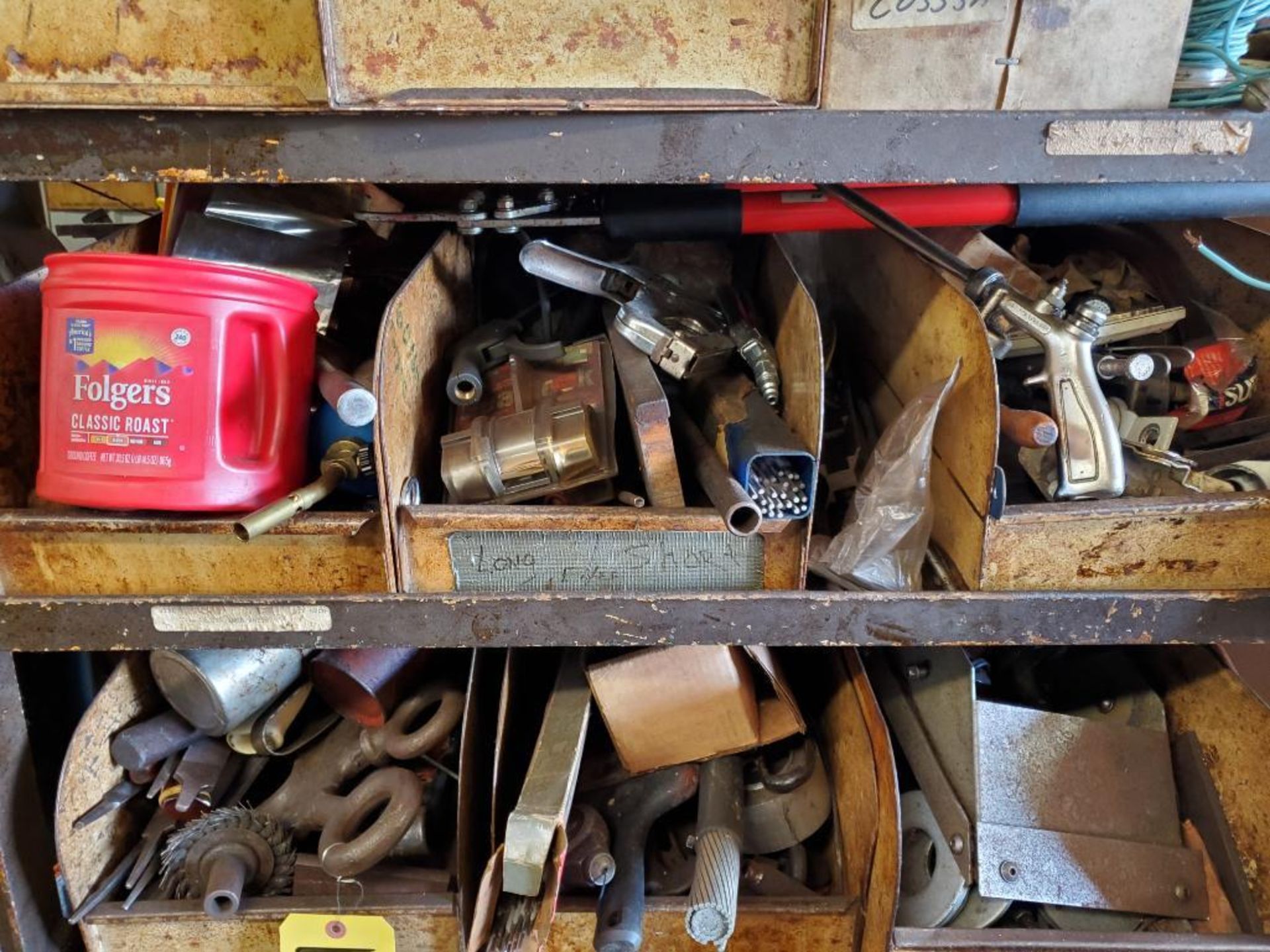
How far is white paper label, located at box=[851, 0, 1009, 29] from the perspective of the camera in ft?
2.40

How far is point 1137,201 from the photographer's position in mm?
976

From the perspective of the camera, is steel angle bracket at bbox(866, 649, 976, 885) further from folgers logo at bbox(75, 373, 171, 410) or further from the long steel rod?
folgers logo at bbox(75, 373, 171, 410)

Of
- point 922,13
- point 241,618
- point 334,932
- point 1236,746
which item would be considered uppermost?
point 922,13

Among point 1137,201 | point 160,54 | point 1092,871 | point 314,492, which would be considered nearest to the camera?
point 160,54

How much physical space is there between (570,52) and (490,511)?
0.44 m

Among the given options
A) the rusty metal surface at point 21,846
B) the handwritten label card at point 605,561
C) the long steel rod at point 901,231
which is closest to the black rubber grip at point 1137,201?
the long steel rod at point 901,231

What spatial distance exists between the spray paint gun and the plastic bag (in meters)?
0.11

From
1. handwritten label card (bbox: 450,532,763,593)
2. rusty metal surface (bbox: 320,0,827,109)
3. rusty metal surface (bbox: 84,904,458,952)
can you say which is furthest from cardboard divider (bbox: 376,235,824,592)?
rusty metal surface (bbox: 84,904,458,952)

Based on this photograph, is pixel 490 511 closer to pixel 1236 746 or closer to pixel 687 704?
pixel 687 704

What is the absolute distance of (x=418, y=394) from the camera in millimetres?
995

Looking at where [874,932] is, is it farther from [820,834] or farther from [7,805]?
[7,805]

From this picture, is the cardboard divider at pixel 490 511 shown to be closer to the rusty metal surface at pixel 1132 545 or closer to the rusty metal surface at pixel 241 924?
the rusty metal surface at pixel 1132 545

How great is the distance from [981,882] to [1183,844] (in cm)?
33

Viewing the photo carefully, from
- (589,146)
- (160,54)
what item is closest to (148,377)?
(160,54)
